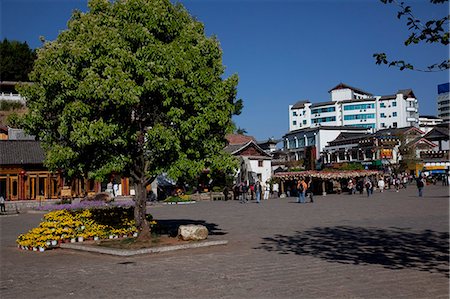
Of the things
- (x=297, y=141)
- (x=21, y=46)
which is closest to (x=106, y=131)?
(x=21, y=46)

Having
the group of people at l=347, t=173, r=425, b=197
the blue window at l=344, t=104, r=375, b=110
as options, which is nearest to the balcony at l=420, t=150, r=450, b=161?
the group of people at l=347, t=173, r=425, b=197

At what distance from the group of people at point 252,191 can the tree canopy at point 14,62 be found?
49367 mm

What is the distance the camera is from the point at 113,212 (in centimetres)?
1839

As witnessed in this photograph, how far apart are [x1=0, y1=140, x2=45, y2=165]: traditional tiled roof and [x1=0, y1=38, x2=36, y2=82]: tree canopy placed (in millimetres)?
40623

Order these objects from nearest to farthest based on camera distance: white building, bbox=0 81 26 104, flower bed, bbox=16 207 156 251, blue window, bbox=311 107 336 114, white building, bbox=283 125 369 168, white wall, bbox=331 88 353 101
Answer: flower bed, bbox=16 207 156 251 < white building, bbox=0 81 26 104 < white building, bbox=283 125 369 168 < blue window, bbox=311 107 336 114 < white wall, bbox=331 88 353 101

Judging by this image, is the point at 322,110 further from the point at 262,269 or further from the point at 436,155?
the point at 262,269

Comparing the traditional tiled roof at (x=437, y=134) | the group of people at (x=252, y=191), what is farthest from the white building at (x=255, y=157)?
the traditional tiled roof at (x=437, y=134)

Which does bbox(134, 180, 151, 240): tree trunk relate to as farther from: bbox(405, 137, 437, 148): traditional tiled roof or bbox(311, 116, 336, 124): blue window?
bbox(311, 116, 336, 124): blue window

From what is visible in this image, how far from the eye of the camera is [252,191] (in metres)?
45.7

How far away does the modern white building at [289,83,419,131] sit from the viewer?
377ft

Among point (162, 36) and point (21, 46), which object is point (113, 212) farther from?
point (21, 46)

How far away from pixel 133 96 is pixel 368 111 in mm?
110739

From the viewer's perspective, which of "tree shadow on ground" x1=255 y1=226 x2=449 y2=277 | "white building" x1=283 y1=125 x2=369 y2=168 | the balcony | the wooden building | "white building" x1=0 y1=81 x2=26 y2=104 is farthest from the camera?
"white building" x1=283 y1=125 x2=369 y2=168

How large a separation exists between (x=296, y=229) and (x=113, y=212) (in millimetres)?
6745
